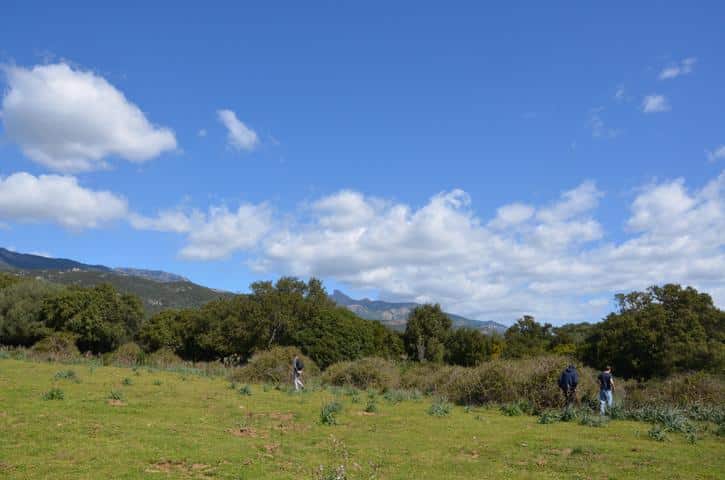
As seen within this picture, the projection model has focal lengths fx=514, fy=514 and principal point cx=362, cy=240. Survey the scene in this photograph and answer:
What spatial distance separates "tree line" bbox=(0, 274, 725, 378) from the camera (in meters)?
47.3

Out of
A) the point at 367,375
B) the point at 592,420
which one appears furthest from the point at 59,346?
the point at 592,420

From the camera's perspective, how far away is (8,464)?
10102 millimetres

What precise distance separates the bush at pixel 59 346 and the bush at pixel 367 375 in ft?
87.1

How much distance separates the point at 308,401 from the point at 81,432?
11729mm

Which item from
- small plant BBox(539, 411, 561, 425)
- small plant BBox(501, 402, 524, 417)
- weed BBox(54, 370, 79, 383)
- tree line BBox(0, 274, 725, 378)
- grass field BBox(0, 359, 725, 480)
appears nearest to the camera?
grass field BBox(0, 359, 725, 480)

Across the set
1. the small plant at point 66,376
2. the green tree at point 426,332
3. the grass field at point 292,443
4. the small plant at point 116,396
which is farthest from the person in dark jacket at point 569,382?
the green tree at point 426,332

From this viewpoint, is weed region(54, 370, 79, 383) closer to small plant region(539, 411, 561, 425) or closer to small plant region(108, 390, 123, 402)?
small plant region(108, 390, 123, 402)

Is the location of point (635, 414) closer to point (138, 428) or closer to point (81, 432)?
point (138, 428)

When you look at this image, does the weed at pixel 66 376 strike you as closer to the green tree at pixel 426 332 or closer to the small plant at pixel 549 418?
the small plant at pixel 549 418

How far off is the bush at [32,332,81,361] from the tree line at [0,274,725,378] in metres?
2.65

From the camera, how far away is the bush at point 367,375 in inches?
1332

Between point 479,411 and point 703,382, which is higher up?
point 703,382

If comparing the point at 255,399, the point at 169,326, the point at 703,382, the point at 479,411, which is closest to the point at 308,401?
the point at 255,399

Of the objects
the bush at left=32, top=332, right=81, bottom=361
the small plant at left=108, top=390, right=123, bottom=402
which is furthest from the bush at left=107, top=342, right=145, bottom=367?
the small plant at left=108, top=390, right=123, bottom=402
